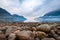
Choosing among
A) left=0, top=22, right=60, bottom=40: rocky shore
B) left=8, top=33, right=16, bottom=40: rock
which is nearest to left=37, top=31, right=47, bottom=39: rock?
left=0, top=22, right=60, bottom=40: rocky shore

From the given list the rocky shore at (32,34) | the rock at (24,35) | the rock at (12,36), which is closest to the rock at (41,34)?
the rocky shore at (32,34)

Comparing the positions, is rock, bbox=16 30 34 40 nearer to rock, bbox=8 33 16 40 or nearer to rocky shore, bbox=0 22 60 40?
rocky shore, bbox=0 22 60 40

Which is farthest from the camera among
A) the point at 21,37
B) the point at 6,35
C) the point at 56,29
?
the point at 56,29

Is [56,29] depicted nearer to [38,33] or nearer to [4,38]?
[38,33]

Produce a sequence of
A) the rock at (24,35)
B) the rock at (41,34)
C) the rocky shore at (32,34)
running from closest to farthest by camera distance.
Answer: the rock at (24,35)
the rocky shore at (32,34)
the rock at (41,34)

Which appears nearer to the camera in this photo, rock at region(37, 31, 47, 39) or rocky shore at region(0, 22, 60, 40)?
rocky shore at region(0, 22, 60, 40)

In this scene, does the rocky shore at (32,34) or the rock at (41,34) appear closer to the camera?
the rocky shore at (32,34)

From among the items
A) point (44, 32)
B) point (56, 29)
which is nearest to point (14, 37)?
point (44, 32)

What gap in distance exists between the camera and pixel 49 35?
21.5ft

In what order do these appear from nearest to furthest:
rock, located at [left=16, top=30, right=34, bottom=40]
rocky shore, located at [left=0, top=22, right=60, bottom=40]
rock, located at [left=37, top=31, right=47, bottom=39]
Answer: rock, located at [left=16, top=30, right=34, bottom=40]
rocky shore, located at [left=0, top=22, right=60, bottom=40]
rock, located at [left=37, top=31, right=47, bottom=39]

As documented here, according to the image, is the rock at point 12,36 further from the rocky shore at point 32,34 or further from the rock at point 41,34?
the rock at point 41,34

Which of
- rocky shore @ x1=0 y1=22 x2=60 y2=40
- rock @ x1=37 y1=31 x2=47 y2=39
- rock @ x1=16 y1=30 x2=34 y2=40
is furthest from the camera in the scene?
rock @ x1=37 y1=31 x2=47 y2=39

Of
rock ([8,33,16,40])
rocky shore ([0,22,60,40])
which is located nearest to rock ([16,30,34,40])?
rocky shore ([0,22,60,40])

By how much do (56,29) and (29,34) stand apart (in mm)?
1415
